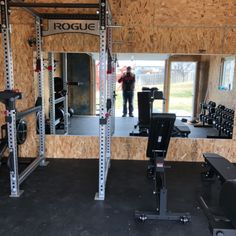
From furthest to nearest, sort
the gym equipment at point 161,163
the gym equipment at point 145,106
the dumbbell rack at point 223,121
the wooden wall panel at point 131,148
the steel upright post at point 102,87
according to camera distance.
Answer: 1. the gym equipment at point 145,106
2. the dumbbell rack at point 223,121
3. the wooden wall panel at point 131,148
4. the steel upright post at point 102,87
5. the gym equipment at point 161,163

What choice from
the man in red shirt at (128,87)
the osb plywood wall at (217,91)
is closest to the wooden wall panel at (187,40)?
the osb plywood wall at (217,91)

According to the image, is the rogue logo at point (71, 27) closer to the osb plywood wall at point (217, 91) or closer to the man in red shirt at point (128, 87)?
the man in red shirt at point (128, 87)

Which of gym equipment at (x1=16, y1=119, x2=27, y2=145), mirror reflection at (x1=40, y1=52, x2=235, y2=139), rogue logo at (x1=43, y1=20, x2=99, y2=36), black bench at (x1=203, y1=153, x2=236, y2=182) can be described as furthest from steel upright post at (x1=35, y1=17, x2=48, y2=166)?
black bench at (x1=203, y1=153, x2=236, y2=182)

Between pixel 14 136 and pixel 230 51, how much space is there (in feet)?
10.5

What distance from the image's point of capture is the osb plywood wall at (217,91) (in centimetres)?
414

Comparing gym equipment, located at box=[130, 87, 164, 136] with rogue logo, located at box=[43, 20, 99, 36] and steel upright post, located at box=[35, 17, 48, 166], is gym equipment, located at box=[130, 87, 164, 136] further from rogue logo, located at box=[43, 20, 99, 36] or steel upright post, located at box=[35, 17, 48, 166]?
steel upright post, located at box=[35, 17, 48, 166]

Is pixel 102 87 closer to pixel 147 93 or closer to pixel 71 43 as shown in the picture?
pixel 71 43

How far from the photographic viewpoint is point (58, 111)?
468cm

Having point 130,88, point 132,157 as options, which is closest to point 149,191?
point 132,157

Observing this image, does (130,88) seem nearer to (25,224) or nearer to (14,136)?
(14,136)

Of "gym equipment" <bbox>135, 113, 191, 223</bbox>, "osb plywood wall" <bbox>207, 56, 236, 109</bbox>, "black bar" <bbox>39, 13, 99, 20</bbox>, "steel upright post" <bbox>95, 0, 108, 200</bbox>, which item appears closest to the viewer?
"gym equipment" <bbox>135, 113, 191, 223</bbox>

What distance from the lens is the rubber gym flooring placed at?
224cm

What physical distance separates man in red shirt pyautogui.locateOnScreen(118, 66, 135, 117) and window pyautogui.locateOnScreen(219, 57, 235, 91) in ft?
6.07

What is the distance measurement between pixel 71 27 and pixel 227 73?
8.97 ft
